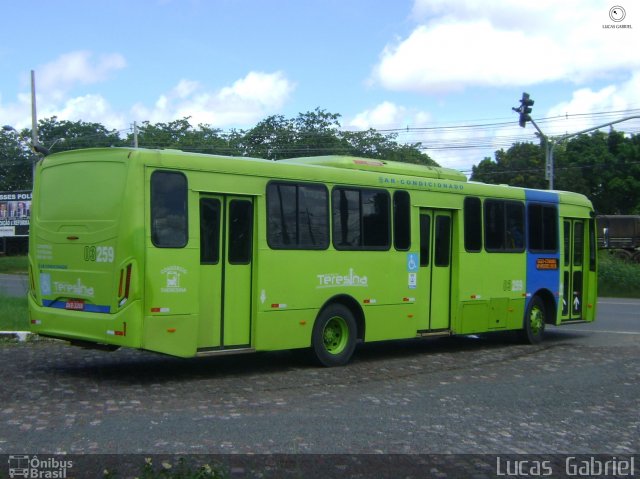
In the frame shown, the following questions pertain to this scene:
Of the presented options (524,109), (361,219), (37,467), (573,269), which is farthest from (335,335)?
(524,109)

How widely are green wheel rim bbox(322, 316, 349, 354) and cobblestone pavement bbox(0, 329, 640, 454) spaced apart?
415mm

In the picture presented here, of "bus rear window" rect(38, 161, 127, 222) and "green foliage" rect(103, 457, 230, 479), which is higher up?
"bus rear window" rect(38, 161, 127, 222)

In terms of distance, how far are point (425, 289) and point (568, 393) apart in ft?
12.4

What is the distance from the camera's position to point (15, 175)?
65250 millimetres

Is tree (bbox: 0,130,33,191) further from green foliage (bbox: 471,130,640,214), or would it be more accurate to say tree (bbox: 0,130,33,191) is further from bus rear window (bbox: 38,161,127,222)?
bus rear window (bbox: 38,161,127,222)

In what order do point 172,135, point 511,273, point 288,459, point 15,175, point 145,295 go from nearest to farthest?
point 288,459
point 145,295
point 511,273
point 172,135
point 15,175

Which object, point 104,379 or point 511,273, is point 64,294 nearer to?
point 104,379

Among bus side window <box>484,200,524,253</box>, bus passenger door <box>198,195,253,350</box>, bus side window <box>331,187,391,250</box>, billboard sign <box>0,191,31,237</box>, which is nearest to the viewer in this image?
bus passenger door <box>198,195,253,350</box>

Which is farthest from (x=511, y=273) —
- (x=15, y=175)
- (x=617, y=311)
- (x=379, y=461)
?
(x=15, y=175)

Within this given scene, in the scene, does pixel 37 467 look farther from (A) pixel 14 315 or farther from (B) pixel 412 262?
(A) pixel 14 315

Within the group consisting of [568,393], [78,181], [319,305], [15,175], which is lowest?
[568,393]

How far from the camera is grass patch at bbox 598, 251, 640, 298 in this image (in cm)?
3397

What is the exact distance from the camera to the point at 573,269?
1698 centimetres

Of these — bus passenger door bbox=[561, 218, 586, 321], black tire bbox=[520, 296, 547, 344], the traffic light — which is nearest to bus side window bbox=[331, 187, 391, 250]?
black tire bbox=[520, 296, 547, 344]
